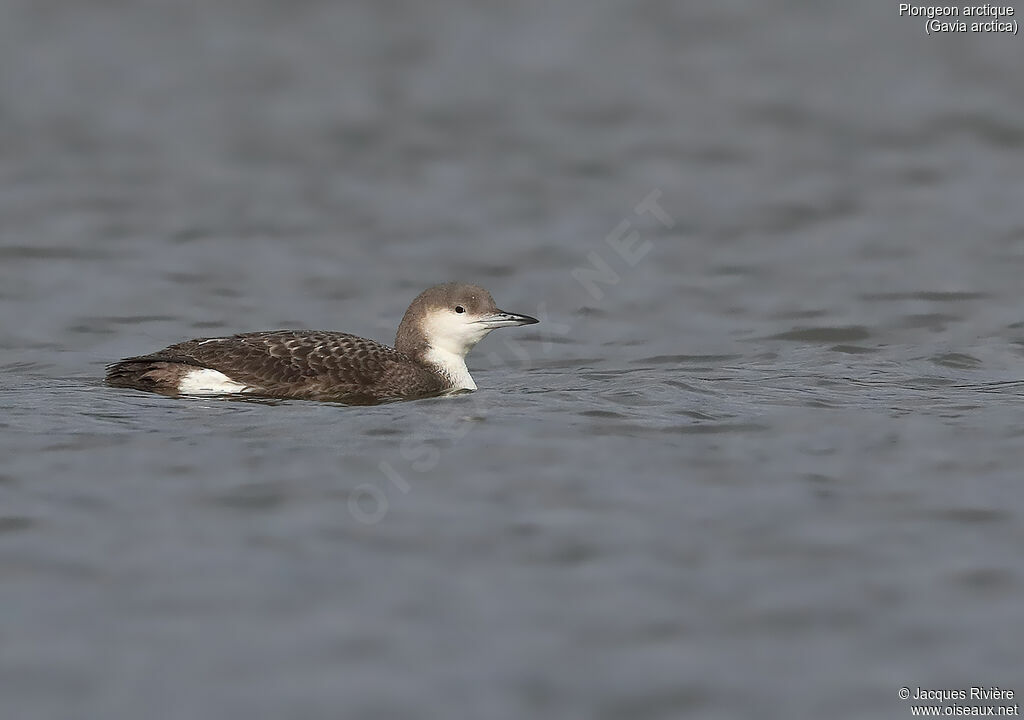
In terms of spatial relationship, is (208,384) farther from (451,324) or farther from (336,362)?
(451,324)

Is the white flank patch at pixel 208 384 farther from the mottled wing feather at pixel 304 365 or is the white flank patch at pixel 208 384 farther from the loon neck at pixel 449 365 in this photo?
the loon neck at pixel 449 365

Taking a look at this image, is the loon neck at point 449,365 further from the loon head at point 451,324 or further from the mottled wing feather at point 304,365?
the mottled wing feather at point 304,365

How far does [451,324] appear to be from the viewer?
9508 millimetres

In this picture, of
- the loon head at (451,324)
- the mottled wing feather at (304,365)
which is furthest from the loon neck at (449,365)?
the mottled wing feather at (304,365)

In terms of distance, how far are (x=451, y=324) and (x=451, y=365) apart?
24 cm

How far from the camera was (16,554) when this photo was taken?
6.21m

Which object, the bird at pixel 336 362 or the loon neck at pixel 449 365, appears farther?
the loon neck at pixel 449 365

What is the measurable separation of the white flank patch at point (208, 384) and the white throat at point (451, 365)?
3.94 feet

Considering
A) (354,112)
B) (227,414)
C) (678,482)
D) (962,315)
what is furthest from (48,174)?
(678,482)

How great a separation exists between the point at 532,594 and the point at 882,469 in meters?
2.25

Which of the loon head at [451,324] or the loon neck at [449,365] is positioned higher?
the loon head at [451,324]

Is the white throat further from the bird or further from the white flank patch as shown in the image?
the white flank patch

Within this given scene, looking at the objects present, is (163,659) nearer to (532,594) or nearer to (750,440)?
(532,594)

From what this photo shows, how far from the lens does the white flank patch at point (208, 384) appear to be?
8.91 metres
